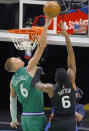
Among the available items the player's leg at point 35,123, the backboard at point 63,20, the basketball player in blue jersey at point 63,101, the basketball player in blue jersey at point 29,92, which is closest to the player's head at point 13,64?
the basketball player in blue jersey at point 29,92

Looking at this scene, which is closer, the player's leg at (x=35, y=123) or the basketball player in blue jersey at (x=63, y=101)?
the basketball player in blue jersey at (x=63, y=101)

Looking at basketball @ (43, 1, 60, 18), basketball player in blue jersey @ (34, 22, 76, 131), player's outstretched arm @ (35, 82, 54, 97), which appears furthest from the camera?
basketball @ (43, 1, 60, 18)

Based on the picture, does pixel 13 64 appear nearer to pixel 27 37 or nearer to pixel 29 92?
pixel 29 92

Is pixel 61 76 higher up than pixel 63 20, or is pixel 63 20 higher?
pixel 63 20

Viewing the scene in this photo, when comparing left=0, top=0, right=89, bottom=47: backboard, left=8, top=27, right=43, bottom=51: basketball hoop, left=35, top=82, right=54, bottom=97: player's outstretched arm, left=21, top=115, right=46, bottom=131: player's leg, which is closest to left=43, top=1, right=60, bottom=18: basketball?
left=35, top=82, right=54, bottom=97: player's outstretched arm

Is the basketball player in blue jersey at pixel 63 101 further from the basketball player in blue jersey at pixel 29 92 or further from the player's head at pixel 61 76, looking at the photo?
the basketball player in blue jersey at pixel 29 92

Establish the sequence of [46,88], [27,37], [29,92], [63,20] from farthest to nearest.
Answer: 1. [63,20]
2. [27,37]
3. [29,92]
4. [46,88]

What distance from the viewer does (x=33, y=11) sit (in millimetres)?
9922

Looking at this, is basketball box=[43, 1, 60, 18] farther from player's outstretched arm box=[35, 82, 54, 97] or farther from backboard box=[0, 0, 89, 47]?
backboard box=[0, 0, 89, 47]

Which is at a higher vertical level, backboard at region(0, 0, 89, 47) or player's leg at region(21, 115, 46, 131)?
backboard at region(0, 0, 89, 47)

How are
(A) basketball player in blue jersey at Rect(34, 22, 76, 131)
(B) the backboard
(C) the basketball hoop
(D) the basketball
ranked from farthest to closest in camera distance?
(B) the backboard < (C) the basketball hoop < (D) the basketball < (A) basketball player in blue jersey at Rect(34, 22, 76, 131)

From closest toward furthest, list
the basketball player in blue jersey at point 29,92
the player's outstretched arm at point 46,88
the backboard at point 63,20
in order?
1. the player's outstretched arm at point 46,88
2. the basketball player in blue jersey at point 29,92
3. the backboard at point 63,20

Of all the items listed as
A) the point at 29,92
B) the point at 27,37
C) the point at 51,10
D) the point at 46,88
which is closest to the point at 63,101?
the point at 46,88

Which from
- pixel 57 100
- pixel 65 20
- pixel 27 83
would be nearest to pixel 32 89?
pixel 27 83
